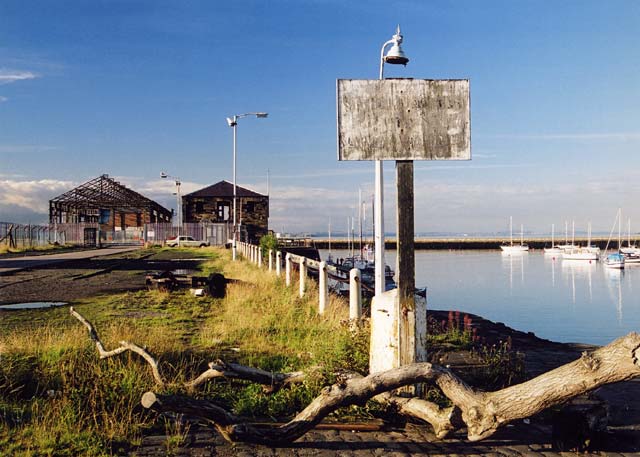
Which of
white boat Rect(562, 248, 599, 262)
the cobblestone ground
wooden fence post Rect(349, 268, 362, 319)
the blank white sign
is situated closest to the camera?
the cobblestone ground

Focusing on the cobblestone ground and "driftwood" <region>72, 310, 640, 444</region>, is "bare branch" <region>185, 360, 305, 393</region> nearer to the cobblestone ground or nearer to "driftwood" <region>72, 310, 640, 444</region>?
the cobblestone ground

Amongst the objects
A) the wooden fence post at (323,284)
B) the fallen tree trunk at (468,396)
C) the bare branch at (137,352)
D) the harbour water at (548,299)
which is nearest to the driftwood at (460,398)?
the fallen tree trunk at (468,396)

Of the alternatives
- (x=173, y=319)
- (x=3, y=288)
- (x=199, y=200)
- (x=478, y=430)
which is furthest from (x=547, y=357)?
(x=199, y=200)

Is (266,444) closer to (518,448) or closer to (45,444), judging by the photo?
(45,444)

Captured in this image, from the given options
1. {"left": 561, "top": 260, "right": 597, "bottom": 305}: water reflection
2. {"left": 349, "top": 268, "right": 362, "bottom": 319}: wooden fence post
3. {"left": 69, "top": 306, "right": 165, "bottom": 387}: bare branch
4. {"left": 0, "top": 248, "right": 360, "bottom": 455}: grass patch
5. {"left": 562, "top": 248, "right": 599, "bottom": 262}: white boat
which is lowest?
{"left": 561, "top": 260, "right": 597, "bottom": 305}: water reflection

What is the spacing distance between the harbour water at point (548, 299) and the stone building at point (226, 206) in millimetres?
19149

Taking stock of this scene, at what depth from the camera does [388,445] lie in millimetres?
5504

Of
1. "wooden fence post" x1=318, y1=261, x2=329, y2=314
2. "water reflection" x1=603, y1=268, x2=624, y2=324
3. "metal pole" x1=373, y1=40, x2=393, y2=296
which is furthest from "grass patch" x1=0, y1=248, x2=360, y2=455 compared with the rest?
"water reflection" x1=603, y1=268, x2=624, y2=324

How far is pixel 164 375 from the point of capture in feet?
23.5

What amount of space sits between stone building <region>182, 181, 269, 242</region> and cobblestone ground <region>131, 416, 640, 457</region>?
57.9 meters

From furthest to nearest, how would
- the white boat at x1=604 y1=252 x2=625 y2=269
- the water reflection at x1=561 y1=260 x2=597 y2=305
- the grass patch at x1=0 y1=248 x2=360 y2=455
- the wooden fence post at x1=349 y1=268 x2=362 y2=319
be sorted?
1. the white boat at x1=604 y1=252 x2=625 y2=269
2. the water reflection at x1=561 y1=260 x2=597 y2=305
3. the wooden fence post at x1=349 y1=268 x2=362 y2=319
4. the grass patch at x1=0 y1=248 x2=360 y2=455

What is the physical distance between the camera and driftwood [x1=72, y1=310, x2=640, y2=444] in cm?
492

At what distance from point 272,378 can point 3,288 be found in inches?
632

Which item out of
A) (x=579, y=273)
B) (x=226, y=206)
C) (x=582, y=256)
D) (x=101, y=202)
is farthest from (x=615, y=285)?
(x=101, y=202)
